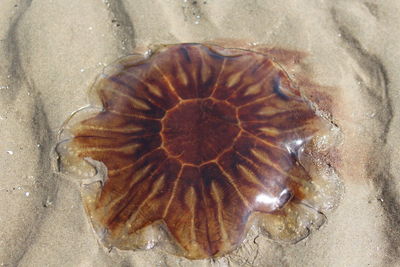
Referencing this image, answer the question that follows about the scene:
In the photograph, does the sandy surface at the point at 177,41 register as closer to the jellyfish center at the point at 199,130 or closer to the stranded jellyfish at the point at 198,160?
the stranded jellyfish at the point at 198,160

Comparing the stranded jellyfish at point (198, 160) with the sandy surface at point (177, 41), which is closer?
the stranded jellyfish at point (198, 160)

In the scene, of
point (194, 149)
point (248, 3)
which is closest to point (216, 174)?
point (194, 149)

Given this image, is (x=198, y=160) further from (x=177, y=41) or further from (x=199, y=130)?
(x=177, y=41)

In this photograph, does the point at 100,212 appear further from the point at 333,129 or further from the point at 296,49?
the point at 296,49

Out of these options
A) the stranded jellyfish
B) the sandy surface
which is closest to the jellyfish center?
the stranded jellyfish

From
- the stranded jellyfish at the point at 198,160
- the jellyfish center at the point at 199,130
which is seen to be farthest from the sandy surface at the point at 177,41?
the jellyfish center at the point at 199,130
